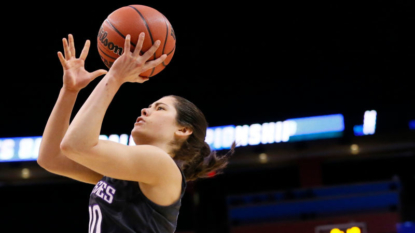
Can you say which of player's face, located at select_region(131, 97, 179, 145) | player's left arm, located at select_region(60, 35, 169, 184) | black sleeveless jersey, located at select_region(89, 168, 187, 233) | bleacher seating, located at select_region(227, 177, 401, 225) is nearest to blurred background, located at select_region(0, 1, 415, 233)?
bleacher seating, located at select_region(227, 177, 401, 225)

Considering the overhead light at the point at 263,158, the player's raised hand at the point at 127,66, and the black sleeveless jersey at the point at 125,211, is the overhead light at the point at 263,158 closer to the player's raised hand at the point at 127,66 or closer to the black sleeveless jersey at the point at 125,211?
the black sleeveless jersey at the point at 125,211

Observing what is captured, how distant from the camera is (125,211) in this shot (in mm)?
1714

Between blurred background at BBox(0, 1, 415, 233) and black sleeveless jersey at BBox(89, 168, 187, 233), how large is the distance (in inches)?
299

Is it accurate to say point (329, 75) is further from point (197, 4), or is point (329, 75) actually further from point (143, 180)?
point (143, 180)

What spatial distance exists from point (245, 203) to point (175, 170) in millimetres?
8387

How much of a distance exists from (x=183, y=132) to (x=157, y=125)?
0.45ft

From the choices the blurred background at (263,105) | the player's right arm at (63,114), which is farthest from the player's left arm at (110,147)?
the blurred background at (263,105)

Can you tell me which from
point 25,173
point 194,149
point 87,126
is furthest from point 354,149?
point 87,126

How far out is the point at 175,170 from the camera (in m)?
1.79

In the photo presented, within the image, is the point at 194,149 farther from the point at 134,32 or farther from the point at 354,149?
the point at 354,149

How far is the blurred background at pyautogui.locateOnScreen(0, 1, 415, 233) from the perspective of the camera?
370 inches

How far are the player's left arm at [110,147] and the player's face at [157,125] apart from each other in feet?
0.55

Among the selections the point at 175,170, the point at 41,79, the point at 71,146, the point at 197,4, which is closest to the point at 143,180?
the point at 175,170

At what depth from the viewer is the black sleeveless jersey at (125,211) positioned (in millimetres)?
1699
